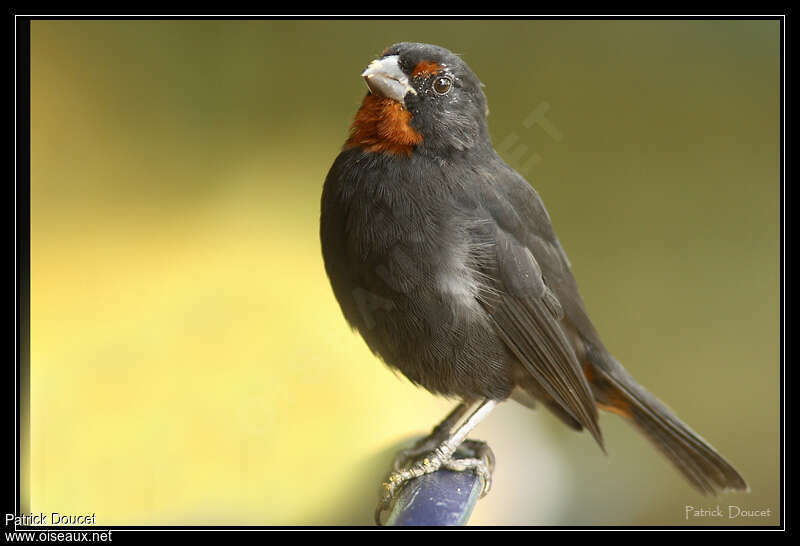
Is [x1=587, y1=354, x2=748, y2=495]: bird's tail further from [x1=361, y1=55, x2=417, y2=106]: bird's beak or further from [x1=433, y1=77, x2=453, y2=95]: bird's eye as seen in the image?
[x1=361, y1=55, x2=417, y2=106]: bird's beak

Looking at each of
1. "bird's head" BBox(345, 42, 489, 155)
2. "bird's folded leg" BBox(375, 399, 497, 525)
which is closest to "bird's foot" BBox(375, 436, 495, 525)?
"bird's folded leg" BBox(375, 399, 497, 525)

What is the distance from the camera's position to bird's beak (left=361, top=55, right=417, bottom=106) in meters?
3.70

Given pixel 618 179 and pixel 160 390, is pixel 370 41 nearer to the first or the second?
pixel 618 179

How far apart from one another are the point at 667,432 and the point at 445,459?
1.25 metres

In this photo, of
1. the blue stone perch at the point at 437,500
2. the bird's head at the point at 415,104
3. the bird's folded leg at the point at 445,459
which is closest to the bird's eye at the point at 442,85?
the bird's head at the point at 415,104

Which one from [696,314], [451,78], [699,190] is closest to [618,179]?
[699,190]

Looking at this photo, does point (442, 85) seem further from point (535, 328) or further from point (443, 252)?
point (535, 328)

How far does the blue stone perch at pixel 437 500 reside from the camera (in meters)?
3.23

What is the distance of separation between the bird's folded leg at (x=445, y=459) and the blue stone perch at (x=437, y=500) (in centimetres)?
4

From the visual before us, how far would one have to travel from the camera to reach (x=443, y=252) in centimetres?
368

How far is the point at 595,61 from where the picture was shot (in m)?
6.79

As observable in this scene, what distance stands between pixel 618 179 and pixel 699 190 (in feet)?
2.12
